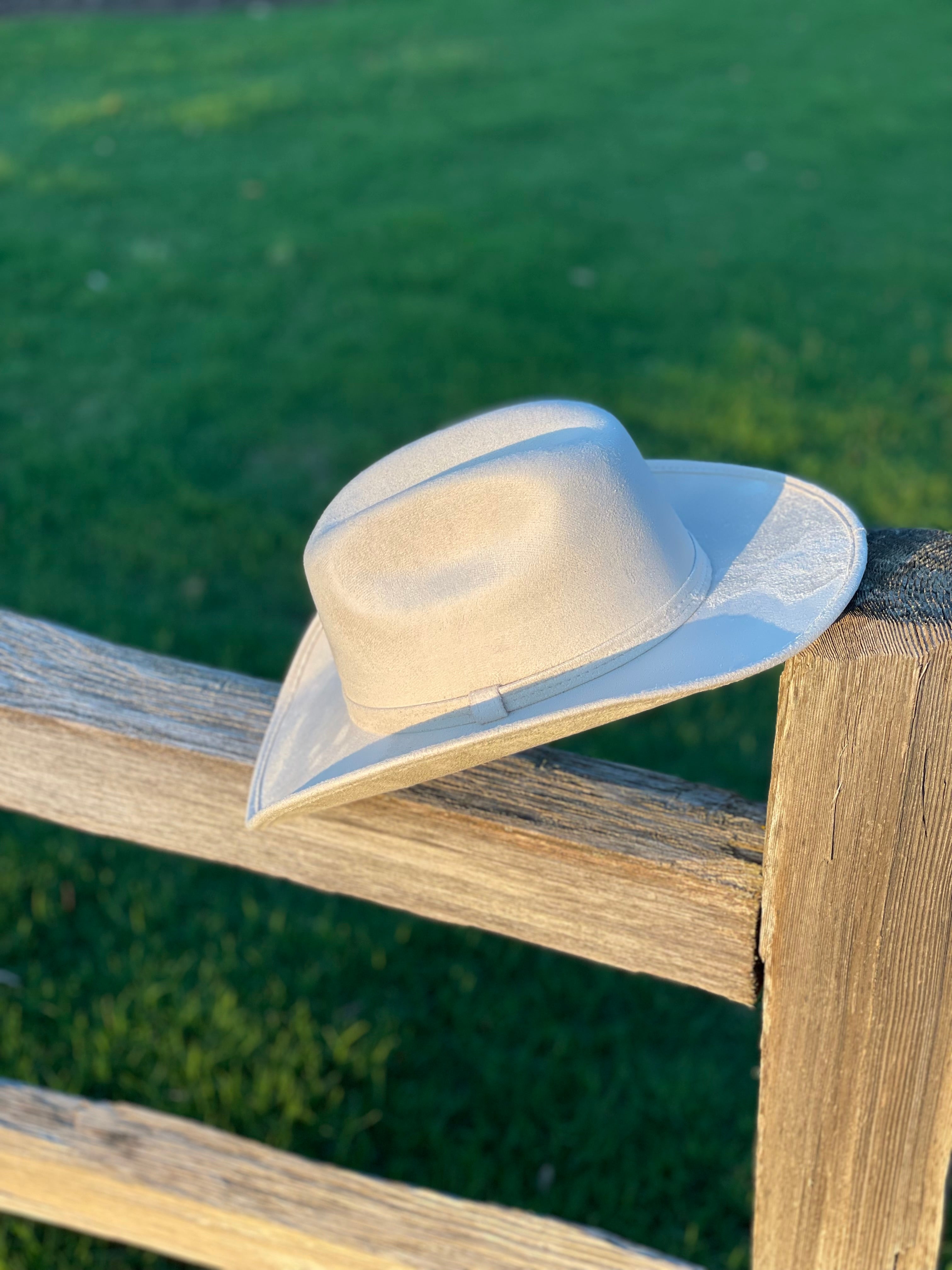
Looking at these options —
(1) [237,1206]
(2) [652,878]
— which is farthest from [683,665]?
(1) [237,1206]

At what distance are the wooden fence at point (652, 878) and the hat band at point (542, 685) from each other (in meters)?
0.16

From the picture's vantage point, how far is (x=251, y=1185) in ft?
5.83

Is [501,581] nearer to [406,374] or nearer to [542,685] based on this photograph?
[542,685]

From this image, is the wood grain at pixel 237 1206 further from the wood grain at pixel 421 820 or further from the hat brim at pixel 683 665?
the hat brim at pixel 683 665

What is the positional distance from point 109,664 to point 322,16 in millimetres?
10985

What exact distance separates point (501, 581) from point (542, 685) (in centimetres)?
12

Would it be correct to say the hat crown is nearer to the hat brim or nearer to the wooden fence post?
the hat brim

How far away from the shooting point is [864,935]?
1.24m

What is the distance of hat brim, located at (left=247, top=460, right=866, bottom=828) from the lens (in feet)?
3.83

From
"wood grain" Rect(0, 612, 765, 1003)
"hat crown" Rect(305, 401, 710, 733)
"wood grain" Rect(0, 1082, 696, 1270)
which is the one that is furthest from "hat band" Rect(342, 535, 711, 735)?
"wood grain" Rect(0, 1082, 696, 1270)

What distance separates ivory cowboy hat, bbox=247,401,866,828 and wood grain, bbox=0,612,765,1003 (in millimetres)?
170

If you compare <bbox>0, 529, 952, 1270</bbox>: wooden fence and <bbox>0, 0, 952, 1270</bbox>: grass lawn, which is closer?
<bbox>0, 529, 952, 1270</bbox>: wooden fence

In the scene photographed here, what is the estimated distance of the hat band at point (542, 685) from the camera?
1239mm

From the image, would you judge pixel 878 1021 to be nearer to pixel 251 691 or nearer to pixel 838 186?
pixel 251 691
